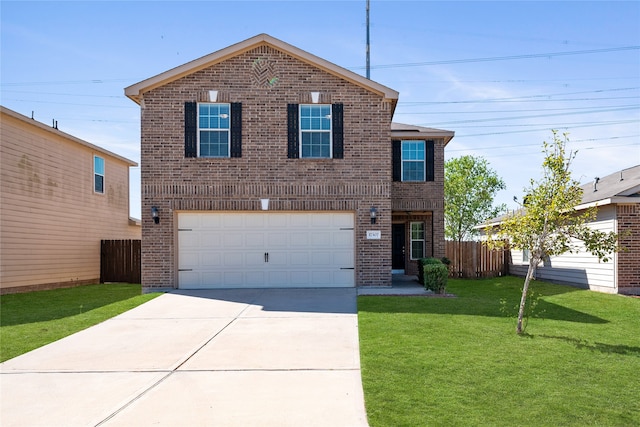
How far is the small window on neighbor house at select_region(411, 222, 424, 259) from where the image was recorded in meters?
20.1

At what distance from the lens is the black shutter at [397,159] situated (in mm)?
19172

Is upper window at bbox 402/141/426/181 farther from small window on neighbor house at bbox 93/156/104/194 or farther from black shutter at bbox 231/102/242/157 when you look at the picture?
small window on neighbor house at bbox 93/156/104/194

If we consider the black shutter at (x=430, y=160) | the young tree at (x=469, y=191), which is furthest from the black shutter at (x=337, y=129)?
the young tree at (x=469, y=191)

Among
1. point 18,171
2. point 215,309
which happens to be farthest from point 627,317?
point 18,171

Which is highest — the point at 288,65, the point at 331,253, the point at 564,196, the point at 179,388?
the point at 288,65

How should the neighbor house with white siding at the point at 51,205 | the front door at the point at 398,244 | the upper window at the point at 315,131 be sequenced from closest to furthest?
1. the upper window at the point at 315,131
2. the neighbor house with white siding at the point at 51,205
3. the front door at the point at 398,244

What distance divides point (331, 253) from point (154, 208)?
5111mm

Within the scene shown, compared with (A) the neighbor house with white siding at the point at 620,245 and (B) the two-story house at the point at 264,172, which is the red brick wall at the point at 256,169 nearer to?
(B) the two-story house at the point at 264,172

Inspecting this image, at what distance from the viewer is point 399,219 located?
67.2ft

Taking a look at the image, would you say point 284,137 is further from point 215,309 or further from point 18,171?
point 18,171

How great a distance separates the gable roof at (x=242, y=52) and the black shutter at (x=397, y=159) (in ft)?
16.0

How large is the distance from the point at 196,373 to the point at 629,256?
13.0 metres

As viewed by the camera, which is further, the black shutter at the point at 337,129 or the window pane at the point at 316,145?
the window pane at the point at 316,145

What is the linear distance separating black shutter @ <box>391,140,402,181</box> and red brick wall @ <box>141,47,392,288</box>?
488 cm
